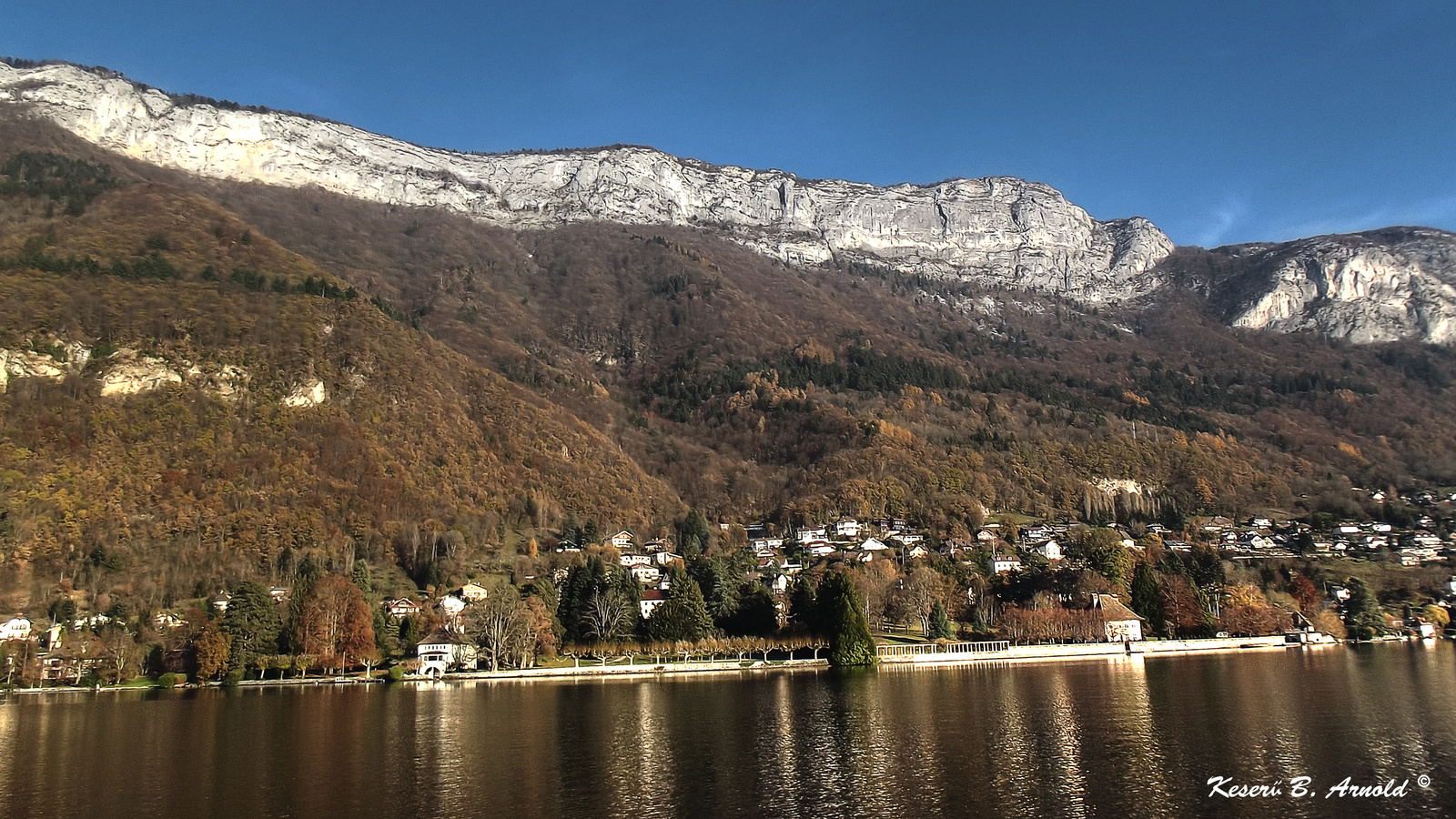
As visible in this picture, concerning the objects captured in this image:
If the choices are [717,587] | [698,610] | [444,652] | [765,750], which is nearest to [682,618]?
[698,610]

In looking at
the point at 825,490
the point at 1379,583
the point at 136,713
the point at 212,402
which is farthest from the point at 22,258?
the point at 1379,583

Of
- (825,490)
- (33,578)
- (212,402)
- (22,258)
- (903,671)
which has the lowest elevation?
(903,671)

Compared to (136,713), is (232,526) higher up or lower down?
higher up

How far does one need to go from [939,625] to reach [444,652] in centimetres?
4449

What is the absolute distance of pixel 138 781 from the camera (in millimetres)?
33094

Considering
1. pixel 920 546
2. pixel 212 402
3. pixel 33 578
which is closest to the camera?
pixel 33 578

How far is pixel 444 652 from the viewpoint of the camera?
7894cm

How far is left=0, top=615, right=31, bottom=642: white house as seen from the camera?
77375 millimetres

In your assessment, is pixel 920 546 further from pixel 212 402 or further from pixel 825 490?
pixel 212 402

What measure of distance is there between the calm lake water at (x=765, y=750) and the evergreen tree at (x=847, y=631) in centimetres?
1449

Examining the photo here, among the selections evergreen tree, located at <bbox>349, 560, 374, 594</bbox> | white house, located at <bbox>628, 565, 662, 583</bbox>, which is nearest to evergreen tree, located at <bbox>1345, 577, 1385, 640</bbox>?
white house, located at <bbox>628, 565, 662, 583</bbox>

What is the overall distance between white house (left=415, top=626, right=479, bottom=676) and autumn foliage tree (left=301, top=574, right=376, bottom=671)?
4213 millimetres

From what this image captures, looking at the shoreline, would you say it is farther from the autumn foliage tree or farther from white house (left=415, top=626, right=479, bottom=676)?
the autumn foliage tree

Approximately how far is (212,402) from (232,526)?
23.3 meters
